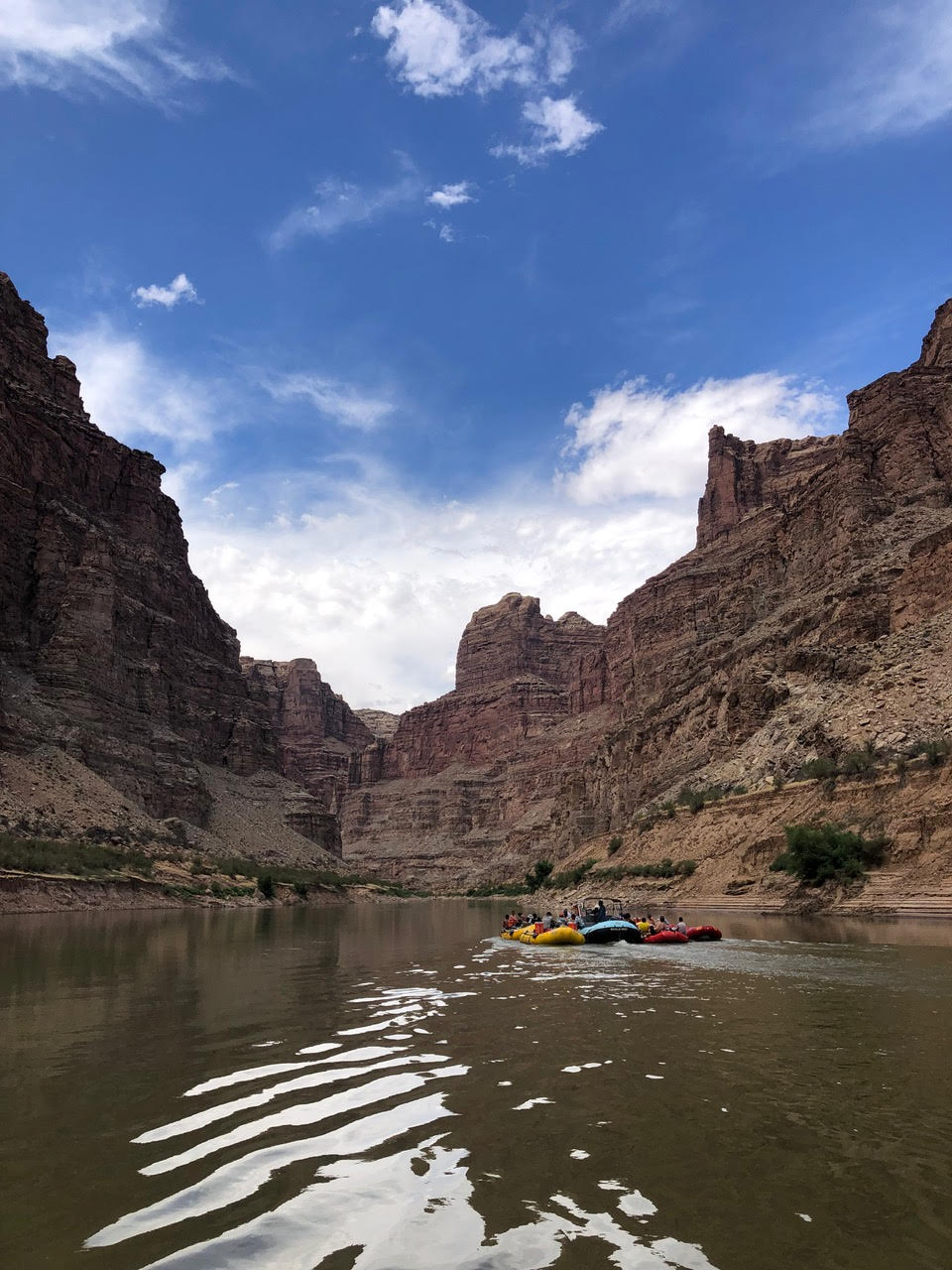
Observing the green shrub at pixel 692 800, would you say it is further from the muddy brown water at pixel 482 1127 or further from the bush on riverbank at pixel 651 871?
the muddy brown water at pixel 482 1127

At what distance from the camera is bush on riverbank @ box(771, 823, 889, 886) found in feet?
106

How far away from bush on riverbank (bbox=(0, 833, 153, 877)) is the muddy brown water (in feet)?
108

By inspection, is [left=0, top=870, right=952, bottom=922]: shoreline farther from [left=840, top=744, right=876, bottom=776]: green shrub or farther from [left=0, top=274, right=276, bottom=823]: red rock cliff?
[left=0, top=274, right=276, bottom=823]: red rock cliff

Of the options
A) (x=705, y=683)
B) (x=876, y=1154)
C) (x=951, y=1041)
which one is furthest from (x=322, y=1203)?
(x=705, y=683)

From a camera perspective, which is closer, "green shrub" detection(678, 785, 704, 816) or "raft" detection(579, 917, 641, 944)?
"raft" detection(579, 917, 641, 944)

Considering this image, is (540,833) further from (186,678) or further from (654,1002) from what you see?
(654,1002)

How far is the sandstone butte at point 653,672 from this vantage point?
42.2 m

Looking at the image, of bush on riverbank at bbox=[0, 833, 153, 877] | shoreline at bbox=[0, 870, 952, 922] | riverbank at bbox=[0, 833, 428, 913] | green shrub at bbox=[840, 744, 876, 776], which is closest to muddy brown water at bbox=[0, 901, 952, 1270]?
shoreline at bbox=[0, 870, 952, 922]

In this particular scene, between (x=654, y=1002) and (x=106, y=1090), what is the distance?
863 centimetres

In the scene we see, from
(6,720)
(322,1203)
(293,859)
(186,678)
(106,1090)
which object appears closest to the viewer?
(322,1203)

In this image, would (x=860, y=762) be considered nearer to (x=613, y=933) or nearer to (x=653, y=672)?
(x=613, y=933)

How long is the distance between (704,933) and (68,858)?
1467 inches

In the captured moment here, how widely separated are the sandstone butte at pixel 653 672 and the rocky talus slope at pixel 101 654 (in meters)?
0.31

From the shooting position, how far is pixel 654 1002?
14.1m
